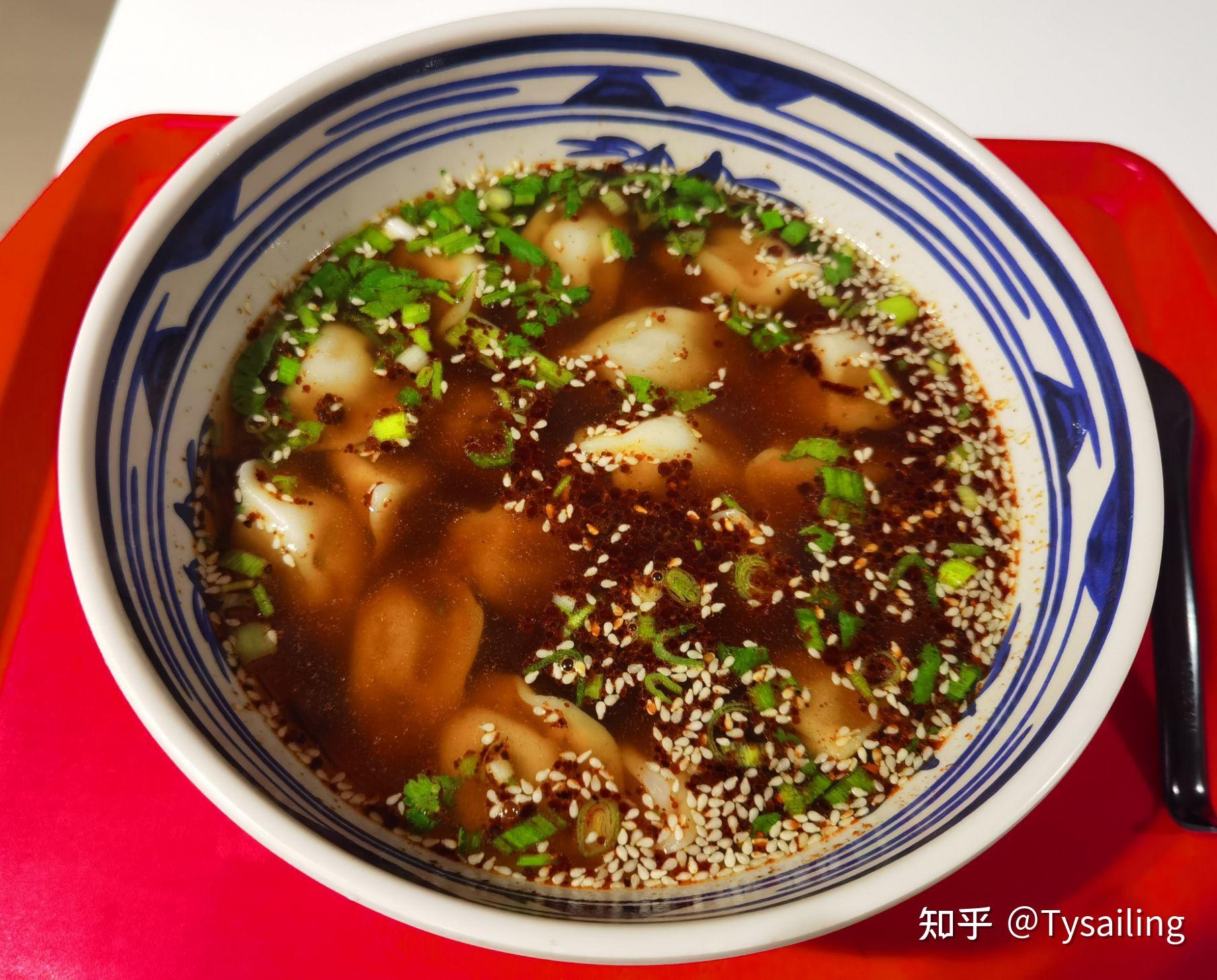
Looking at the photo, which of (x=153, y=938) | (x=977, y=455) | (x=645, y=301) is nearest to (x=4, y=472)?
(x=153, y=938)

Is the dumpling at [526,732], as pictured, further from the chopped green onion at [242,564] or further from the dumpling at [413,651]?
the chopped green onion at [242,564]

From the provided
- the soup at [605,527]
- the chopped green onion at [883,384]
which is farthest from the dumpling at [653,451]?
the chopped green onion at [883,384]

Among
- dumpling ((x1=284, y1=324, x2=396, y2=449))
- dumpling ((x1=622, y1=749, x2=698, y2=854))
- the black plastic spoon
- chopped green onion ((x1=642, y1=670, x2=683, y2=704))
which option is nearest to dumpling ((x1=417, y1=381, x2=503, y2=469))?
dumpling ((x1=284, y1=324, x2=396, y2=449))

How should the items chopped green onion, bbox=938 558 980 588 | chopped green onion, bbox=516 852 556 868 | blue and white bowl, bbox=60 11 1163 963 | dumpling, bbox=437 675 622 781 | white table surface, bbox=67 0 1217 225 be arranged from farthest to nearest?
1. white table surface, bbox=67 0 1217 225
2. chopped green onion, bbox=938 558 980 588
3. dumpling, bbox=437 675 622 781
4. chopped green onion, bbox=516 852 556 868
5. blue and white bowl, bbox=60 11 1163 963

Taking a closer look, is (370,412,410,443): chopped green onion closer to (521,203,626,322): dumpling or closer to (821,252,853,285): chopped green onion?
(521,203,626,322): dumpling

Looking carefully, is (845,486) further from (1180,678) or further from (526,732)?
(526,732)

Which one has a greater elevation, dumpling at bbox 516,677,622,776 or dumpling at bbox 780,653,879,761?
dumpling at bbox 780,653,879,761
